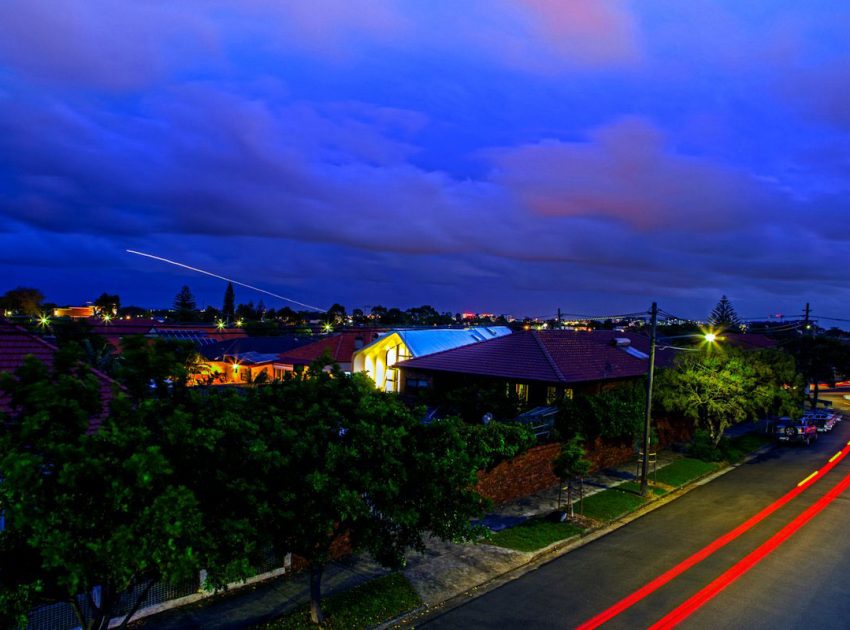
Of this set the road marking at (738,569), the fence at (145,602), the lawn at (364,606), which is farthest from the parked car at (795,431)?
the fence at (145,602)

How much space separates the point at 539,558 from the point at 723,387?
17.6 meters

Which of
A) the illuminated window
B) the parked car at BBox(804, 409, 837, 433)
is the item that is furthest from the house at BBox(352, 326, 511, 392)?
the parked car at BBox(804, 409, 837, 433)

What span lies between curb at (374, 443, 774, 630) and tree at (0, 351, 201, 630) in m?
6.72

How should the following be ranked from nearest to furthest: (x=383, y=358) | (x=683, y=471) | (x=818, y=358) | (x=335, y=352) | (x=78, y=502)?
1. (x=78, y=502)
2. (x=683, y=471)
3. (x=383, y=358)
4. (x=335, y=352)
5. (x=818, y=358)

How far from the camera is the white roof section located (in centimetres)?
3967

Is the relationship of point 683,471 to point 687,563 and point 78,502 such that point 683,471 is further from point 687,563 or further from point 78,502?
point 78,502

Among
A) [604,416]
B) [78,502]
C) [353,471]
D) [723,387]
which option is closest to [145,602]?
[78,502]

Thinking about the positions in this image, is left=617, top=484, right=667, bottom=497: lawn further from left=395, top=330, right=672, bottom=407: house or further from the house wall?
the house wall

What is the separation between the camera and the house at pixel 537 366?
97.6 ft

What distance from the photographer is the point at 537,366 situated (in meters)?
30.1

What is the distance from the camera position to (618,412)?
27250 mm

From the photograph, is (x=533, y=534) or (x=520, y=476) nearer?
(x=533, y=534)

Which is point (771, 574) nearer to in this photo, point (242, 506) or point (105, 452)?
point (242, 506)

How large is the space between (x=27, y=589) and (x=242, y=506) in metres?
2.82
